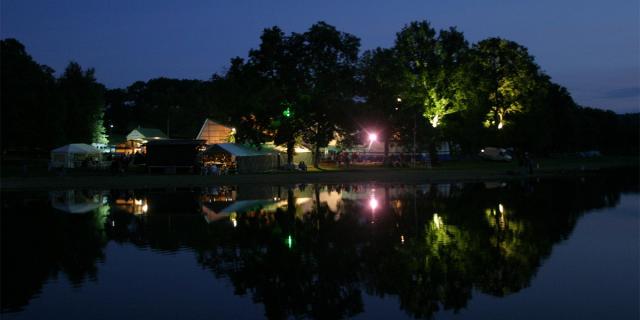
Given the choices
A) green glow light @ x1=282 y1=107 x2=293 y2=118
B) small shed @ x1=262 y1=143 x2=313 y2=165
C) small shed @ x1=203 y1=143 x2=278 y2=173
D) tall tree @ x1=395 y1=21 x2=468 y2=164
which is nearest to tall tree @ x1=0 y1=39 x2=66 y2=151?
small shed @ x1=203 y1=143 x2=278 y2=173

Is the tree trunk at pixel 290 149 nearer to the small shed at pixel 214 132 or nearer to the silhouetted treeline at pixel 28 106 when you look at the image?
the small shed at pixel 214 132

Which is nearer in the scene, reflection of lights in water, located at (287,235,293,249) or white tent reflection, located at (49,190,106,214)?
reflection of lights in water, located at (287,235,293,249)

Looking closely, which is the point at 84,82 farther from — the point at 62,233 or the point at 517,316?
the point at 517,316

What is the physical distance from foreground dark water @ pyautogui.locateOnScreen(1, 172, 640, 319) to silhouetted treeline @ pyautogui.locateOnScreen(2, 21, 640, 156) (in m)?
28.8

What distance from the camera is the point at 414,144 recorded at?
57.5 m

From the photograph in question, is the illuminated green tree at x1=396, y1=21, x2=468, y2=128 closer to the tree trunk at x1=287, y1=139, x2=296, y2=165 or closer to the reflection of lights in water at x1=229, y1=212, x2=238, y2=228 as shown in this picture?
the tree trunk at x1=287, y1=139, x2=296, y2=165

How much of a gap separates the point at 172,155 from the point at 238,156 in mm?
5194

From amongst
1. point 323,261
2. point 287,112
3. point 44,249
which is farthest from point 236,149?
point 323,261

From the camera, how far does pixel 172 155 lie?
47.9 metres

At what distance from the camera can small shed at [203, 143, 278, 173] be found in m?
49.5

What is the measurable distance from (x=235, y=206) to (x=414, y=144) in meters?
34.9

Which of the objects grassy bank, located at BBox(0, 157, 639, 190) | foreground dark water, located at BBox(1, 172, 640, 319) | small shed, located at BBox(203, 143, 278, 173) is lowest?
foreground dark water, located at BBox(1, 172, 640, 319)

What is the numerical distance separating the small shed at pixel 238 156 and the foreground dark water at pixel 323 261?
81.4 ft

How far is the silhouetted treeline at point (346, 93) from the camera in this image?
52.2m
